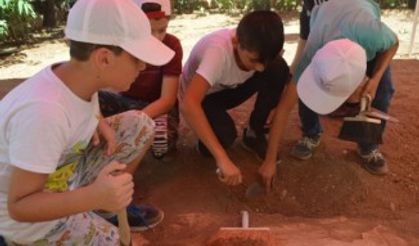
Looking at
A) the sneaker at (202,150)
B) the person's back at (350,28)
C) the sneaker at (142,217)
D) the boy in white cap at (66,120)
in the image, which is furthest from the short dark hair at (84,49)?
the sneaker at (202,150)

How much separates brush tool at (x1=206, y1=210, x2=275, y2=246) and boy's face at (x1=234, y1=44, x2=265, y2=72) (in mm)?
630

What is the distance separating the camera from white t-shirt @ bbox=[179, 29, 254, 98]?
2014mm

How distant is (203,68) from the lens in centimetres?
201

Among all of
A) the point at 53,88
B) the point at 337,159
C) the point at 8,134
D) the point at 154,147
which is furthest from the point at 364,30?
the point at 8,134

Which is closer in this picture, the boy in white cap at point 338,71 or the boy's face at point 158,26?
the boy in white cap at point 338,71

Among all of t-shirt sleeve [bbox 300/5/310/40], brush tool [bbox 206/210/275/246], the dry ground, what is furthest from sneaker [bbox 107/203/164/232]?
t-shirt sleeve [bbox 300/5/310/40]

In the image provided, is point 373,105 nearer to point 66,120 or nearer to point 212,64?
point 212,64

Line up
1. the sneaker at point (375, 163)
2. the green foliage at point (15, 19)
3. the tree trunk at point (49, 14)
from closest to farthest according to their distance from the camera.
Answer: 1. the sneaker at point (375, 163)
2. the green foliage at point (15, 19)
3. the tree trunk at point (49, 14)

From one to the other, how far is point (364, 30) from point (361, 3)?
0.67 feet

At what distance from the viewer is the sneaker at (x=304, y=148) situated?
94.8 inches

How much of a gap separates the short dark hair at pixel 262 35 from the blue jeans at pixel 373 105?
559mm

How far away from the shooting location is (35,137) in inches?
46.5

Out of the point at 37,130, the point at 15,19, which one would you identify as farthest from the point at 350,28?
the point at 15,19

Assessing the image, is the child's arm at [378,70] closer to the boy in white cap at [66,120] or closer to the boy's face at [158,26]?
the boy's face at [158,26]
